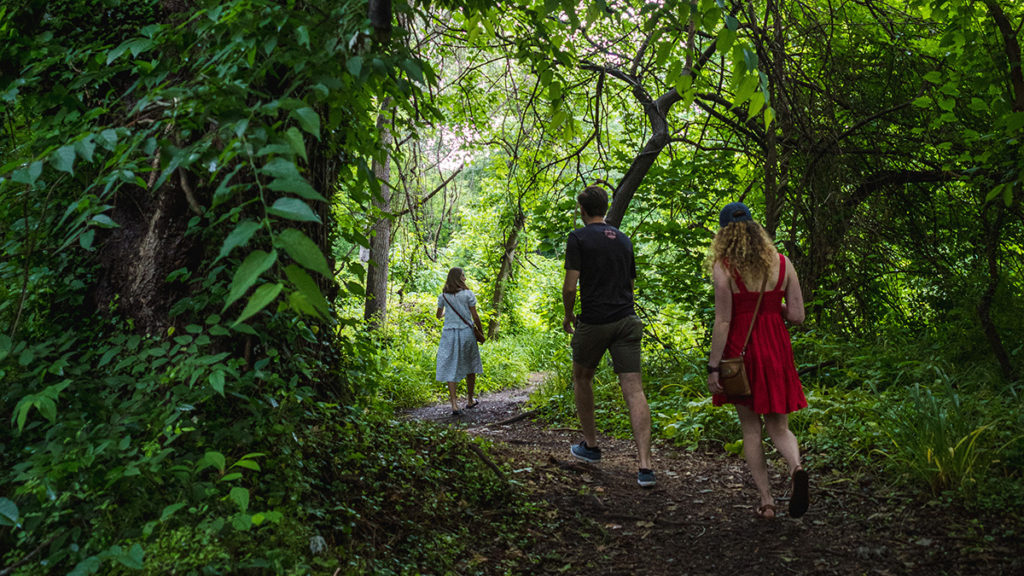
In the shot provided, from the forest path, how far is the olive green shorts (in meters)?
0.84

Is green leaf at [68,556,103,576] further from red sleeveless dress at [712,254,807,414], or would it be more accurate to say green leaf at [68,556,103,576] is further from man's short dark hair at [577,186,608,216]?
man's short dark hair at [577,186,608,216]

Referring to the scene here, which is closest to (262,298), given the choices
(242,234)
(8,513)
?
(242,234)

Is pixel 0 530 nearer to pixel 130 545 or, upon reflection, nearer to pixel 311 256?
pixel 130 545

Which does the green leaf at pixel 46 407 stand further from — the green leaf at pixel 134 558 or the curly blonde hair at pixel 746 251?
the curly blonde hair at pixel 746 251

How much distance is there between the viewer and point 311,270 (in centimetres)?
236

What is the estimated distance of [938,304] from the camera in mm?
6008

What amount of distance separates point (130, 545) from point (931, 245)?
6932 mm

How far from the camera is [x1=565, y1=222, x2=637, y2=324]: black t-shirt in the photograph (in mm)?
4605

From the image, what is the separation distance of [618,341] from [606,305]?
27 cm

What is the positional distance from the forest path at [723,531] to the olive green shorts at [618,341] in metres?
0.84

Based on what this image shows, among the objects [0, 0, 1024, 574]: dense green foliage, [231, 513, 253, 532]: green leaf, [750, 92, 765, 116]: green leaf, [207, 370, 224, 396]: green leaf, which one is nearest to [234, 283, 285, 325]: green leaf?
[0, 0, 1024, 574]: dense green foliage

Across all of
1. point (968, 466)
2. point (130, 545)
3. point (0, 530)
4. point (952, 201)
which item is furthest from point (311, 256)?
point (952, 201)

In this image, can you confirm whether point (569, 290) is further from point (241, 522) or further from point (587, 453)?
point (241, 522)

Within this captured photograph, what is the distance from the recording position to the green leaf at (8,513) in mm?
1887
